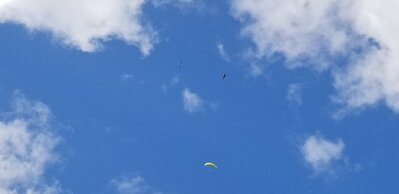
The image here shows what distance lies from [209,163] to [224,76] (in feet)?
96.2

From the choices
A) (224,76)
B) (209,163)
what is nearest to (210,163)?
(209,163)

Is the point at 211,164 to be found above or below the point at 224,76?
below

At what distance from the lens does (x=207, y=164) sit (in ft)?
242

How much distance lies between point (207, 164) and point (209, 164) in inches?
26.5

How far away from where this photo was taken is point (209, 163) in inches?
2916

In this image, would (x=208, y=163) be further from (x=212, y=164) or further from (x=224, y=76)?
(x=224, y=76)

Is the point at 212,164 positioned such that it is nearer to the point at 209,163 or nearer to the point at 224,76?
the point at 209,163

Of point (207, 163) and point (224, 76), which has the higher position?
point (224, 76)

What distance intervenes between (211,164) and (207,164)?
1329mm

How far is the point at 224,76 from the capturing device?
2820 inches

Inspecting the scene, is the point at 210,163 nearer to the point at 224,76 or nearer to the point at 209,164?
the point at 209,164

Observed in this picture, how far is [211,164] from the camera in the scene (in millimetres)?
73750

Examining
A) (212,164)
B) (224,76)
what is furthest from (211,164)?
(224,76)

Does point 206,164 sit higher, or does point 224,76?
point 224,76
